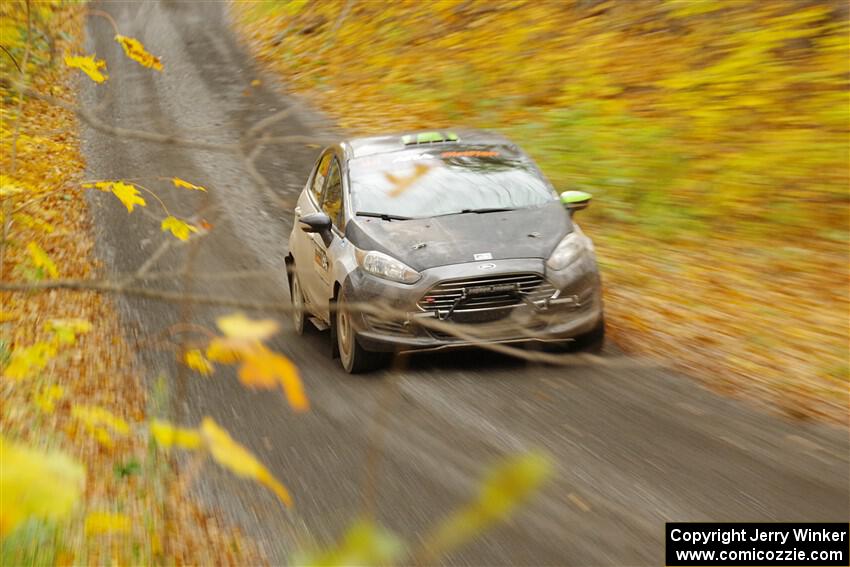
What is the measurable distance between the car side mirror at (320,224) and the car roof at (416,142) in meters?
0.87

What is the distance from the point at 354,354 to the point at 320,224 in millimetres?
1239

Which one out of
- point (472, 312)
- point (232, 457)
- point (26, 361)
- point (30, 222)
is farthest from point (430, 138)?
point (232, 457)

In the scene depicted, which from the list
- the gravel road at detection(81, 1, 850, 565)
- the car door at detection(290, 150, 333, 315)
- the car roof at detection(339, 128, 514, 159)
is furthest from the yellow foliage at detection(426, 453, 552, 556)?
the car roof at detection(339, 128, 514, 159)

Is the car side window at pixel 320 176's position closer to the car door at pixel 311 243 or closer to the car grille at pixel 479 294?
the car door at pixel 311 243

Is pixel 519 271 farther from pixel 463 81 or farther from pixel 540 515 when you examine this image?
pixel 463 81

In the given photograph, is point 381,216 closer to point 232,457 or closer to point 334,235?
point 334,235

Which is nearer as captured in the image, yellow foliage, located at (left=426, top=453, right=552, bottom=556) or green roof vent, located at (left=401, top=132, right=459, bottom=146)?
yellow foliage, located at (left=426, top=453, right=552, bottom=556)

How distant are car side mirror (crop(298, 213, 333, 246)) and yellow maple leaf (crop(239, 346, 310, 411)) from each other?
20.3 ft

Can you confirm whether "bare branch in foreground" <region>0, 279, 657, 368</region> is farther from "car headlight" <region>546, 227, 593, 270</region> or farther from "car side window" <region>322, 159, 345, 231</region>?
"car side window" <region>322, 159, 345, 231</region>

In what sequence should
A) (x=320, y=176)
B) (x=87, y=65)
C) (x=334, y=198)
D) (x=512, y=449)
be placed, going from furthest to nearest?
1. (x=320, y=176)
2. (x=334, y=198)
3. (x=512, y=449)
4. (x=87, y=65)

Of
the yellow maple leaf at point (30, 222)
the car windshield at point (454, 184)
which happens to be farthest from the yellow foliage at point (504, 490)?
the yellow maple leaf at point (30, 222)

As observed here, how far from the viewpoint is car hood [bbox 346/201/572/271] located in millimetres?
7609

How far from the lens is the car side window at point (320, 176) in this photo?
9.60 metres

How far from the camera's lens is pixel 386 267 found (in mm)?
7695
